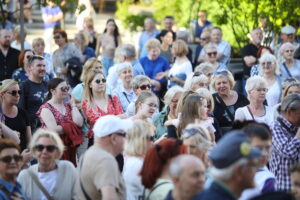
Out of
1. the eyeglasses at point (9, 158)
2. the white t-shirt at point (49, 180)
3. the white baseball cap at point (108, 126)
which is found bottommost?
the white t-shirt at point (49, 180)

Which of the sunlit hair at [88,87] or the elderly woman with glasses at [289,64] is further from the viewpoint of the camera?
the elderly woman with glasses at [289,64]

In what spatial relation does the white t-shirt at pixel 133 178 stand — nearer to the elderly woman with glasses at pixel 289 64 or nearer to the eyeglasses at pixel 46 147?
the eyeglasses at pixel 46 147

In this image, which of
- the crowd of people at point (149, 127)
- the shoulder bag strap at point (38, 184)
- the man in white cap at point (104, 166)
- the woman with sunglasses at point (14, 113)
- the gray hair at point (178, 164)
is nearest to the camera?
the gray hair at point (178, 164)

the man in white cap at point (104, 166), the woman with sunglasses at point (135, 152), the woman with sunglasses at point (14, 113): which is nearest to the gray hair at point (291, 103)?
the woman with sunglasses at point (135, 152)

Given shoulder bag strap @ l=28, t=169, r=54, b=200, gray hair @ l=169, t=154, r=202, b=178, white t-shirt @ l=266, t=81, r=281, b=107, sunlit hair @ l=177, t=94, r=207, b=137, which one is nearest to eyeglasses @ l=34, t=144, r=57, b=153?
shoulder bag strap @ l=28, t=169, r=54, b=200

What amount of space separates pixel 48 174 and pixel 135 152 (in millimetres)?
981

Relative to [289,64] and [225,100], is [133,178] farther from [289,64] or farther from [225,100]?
[289,64]

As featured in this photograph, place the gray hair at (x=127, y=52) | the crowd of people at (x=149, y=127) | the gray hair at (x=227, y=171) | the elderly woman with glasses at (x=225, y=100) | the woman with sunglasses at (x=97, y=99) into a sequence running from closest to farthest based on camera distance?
the gray hair at (x=227, y=171)
the crowd of people at (x=149, y=127)
the woman with sunglasses at (x=97, y=99)
the elderly woman with glasses at (x=225, y=100)
the gray hair at (x=127, y=52)

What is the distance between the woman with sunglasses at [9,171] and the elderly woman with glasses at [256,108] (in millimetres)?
3800

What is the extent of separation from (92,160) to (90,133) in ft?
13.1

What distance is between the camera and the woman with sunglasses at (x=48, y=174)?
788 centimetres

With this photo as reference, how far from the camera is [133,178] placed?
741cm

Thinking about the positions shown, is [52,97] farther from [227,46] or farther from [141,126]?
[227,46]

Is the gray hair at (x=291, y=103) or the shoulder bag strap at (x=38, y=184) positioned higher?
the gray hair at (x=291, y=103)
